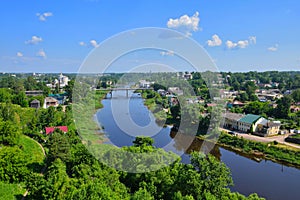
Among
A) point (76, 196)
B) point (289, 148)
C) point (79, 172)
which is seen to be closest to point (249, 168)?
point (289, 148)

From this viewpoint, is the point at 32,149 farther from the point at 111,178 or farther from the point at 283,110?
the point at 283,110

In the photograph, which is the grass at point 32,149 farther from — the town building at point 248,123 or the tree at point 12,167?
the town building at point 248,123

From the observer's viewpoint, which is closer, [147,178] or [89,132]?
[147,178]

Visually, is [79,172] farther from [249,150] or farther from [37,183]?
[249,150]

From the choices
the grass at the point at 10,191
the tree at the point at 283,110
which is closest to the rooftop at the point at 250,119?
the tree at the point at 283,110

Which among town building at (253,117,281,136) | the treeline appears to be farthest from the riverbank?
the treeline

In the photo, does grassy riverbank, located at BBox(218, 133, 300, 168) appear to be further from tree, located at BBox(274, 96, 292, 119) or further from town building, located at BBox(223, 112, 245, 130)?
tree, located at BBox(274, 96, 292, 119)

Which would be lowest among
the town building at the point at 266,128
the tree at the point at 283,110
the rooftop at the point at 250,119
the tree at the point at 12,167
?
the tree at the point at 12,167
